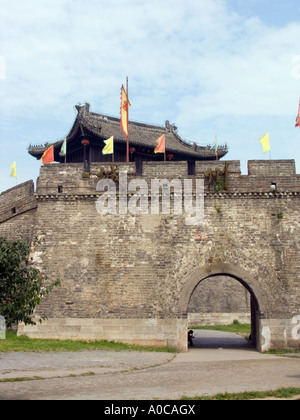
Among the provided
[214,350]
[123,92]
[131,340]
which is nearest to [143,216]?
[131,340]

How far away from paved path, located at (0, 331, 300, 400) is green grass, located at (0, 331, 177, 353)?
0.64 meters

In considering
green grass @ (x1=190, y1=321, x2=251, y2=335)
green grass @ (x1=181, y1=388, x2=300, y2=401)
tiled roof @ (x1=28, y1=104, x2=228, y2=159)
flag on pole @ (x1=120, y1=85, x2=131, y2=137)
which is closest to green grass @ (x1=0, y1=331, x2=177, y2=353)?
green grass @ (x1=181, y1=388, x2=300, y2=401)

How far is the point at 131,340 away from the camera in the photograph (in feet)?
47.9

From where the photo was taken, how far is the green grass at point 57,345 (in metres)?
13.2

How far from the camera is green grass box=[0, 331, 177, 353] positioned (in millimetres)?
13177

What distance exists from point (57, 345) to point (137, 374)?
14.6 feet

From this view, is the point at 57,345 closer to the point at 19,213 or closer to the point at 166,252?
the point at 166,252

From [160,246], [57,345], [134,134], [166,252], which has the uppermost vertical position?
[134,134]

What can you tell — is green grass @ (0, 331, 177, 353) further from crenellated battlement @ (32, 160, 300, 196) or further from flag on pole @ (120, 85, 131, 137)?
flag on pole @ (120, 85, 131, 137)

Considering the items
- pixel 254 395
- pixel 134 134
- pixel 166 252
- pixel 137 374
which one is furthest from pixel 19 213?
pixel 254 395

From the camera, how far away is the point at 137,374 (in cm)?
1010

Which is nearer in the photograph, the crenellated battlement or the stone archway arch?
the stone archway arch
